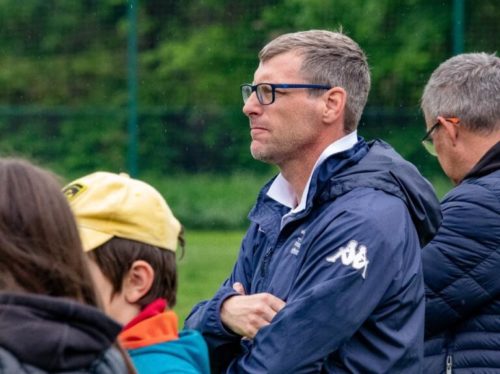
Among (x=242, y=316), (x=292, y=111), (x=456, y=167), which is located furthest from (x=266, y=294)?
(x=456, y=167)

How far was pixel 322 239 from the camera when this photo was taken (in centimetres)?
335

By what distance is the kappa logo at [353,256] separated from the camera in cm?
328

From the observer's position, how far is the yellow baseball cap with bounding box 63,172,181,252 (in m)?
2.88

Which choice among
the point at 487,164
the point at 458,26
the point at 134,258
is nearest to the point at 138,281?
the point at 134,258

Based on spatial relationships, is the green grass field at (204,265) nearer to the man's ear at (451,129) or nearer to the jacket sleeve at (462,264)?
the man's ear at (451,129)

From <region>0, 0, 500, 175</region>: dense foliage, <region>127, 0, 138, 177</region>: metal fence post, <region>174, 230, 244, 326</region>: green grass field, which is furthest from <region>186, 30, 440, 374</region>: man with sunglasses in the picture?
<region>127, 0, 138, 177</region>: metal fence post

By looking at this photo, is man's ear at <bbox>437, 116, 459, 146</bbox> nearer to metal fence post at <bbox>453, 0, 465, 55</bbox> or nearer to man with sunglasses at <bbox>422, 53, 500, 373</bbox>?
man with sunglasses at <bbox>422, 53, 500, 373</bbox>

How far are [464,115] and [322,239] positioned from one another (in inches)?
41.2

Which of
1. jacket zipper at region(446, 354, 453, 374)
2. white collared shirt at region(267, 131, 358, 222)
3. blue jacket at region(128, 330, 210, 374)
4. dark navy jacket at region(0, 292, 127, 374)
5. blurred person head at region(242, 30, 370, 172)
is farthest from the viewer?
jacket zipper at region(446, 354, 453, 374)

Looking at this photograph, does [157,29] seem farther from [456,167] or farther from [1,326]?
[1,326]

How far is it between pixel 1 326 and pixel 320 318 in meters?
1.21

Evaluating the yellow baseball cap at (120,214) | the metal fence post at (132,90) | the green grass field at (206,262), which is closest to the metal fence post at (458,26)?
the green grass field at (206,262)

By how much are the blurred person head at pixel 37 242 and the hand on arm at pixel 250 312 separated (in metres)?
1.03

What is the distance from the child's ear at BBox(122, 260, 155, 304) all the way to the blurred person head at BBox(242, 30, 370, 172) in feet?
3.10
